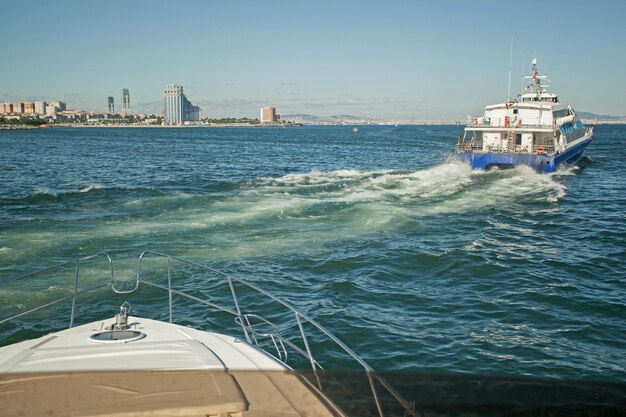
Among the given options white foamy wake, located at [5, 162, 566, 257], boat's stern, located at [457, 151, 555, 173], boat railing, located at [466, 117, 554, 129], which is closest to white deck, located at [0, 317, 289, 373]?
white foamy wake, located at [5, 162, 566, 257]

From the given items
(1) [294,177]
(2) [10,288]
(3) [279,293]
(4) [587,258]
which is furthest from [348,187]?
(2) [10,288]

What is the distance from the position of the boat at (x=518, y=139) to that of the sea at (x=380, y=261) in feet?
17.0

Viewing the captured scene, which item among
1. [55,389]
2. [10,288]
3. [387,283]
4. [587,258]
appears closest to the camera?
[55,389]

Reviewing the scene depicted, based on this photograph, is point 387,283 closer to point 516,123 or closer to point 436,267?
point 436,267

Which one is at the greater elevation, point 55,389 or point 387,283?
point 55,389

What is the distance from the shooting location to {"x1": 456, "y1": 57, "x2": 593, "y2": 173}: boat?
36.3 meters

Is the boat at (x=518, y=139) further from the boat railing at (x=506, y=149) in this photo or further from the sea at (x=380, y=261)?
the sea at (x=380, y=261)

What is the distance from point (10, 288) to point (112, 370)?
979 cm

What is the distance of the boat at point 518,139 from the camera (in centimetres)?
3634

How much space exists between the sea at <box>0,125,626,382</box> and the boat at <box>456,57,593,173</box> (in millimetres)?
5181

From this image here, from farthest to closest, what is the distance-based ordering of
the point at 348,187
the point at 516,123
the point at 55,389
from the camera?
the point at 516,123 → the point at 348,187 → the point at 55,389

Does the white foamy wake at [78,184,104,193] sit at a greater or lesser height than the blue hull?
lesser

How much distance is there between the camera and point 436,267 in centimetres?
1567

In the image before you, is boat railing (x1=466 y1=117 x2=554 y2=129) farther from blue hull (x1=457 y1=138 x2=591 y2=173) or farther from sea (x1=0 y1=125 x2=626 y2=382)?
sea (x1=0 y1=125 x2=626 y2=382)
